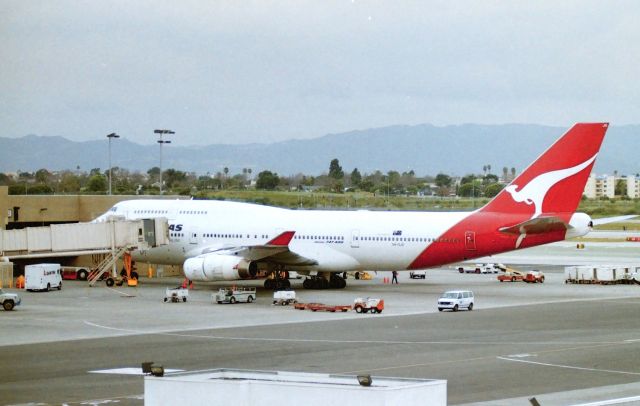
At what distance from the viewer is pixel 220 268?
70.9 meters

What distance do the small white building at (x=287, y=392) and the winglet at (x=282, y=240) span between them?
54038 millimetres

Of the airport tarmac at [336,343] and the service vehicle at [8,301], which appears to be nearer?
the airport tarmac at [336,343]

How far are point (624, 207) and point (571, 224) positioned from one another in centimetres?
12188

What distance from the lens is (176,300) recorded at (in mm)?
66688

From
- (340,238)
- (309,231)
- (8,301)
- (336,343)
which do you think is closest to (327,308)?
(336,343)

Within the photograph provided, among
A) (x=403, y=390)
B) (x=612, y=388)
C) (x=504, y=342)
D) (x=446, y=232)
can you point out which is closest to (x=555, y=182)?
(x=446, y=232)

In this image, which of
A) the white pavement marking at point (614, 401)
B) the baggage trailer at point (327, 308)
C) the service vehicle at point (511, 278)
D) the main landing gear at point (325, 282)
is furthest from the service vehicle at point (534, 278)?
the white pavement marking at point (614, 401)

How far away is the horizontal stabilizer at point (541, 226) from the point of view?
69.4 metres

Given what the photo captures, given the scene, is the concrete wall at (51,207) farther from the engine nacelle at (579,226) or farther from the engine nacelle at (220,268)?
the engine nacelle at (579,226)

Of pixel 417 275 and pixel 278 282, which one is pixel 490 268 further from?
pixel 278 282

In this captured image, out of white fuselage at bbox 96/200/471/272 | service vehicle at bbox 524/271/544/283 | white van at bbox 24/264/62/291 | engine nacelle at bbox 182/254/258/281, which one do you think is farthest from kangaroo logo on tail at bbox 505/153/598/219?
white van at bbox 24/264/62/291

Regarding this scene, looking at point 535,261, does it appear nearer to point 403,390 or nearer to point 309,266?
point 309,266

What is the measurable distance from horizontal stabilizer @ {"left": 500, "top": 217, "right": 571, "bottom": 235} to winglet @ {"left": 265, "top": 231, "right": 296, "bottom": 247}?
48.8 feet

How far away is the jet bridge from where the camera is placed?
71188 millimetres
